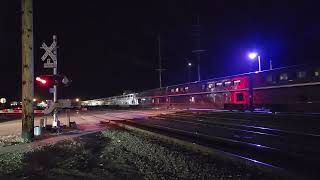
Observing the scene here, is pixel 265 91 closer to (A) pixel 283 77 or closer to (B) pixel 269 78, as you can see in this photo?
(B) pixel 269 78

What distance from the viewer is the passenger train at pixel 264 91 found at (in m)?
22.3

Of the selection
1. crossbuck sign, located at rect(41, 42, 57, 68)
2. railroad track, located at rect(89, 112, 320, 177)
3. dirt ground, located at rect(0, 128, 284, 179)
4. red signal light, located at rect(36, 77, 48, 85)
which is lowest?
dirt ground, located at rect(0, 128, 284, 179)

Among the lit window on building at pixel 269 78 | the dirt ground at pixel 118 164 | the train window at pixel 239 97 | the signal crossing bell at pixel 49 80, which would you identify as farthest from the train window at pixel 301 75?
the signal crossing bell at pixel 49 80

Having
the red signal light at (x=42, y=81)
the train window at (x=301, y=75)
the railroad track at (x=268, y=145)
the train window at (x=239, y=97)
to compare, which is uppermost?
the train window at (x=301, y=75)

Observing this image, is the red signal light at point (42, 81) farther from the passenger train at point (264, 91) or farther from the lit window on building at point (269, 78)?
the lit window on building at point (269, 78)

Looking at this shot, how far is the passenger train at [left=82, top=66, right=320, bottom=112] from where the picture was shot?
22297 mm

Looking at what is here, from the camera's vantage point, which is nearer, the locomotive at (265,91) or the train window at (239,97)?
the locomotive at (265,91)

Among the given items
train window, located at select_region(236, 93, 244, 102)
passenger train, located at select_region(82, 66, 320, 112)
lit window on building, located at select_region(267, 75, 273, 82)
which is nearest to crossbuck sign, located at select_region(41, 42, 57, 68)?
passenger train, located at select_region(82, 66, 320, 112)

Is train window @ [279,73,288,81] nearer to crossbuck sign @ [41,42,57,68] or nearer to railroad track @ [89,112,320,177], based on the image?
railroad track @ [89,112,320,177]

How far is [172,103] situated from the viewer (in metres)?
47.3

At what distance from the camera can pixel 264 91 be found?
26.4m

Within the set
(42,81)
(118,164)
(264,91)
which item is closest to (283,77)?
(264,91)

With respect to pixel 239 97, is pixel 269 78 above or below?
above

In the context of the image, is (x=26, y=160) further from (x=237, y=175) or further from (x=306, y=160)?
(x=306, y=160)
